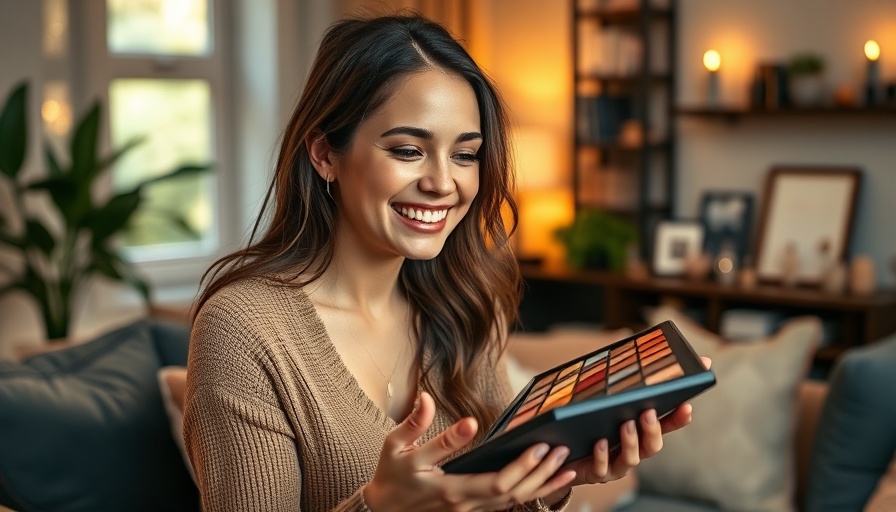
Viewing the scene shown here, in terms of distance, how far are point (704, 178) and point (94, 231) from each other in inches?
102

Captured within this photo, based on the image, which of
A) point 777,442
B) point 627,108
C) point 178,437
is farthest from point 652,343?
point 627,108

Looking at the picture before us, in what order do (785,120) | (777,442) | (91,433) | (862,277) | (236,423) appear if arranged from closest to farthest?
(236,423)
(91,433)
(777,442)
(862,277)
(785,120)

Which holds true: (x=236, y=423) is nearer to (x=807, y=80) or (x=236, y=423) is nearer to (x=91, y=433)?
(x=91, y=433)

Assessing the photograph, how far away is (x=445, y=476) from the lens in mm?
1197

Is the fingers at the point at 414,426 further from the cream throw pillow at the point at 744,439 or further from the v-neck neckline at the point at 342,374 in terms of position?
the cream throw pillow at the point at 744,439

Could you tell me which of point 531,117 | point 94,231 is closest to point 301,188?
point 94,231

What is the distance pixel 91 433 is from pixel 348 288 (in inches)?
32.6

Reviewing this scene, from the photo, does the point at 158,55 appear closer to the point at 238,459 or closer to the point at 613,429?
the point at 238,459

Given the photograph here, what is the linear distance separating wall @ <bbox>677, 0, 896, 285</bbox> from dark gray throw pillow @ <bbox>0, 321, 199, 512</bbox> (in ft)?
9.72

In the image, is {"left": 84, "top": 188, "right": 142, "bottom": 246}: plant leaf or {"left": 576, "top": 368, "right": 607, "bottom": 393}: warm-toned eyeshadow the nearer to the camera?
{"left": 576, "top": 368, "right": 607, "bottom": 393}: warm-toned eyeshadow

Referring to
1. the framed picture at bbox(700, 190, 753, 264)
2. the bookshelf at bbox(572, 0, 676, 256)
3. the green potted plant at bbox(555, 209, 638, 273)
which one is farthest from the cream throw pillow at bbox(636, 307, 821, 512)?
the bookshelf at bbox(572, 0, 676, 256)

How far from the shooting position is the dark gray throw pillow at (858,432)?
2611 millimetres

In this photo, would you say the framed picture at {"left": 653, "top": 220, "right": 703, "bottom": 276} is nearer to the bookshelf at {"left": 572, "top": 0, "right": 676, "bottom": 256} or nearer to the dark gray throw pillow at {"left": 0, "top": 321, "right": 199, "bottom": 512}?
the bookshelf at {"left": 572, "top": 0, "right": 676, "bottom": 256}

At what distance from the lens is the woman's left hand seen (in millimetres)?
1220
